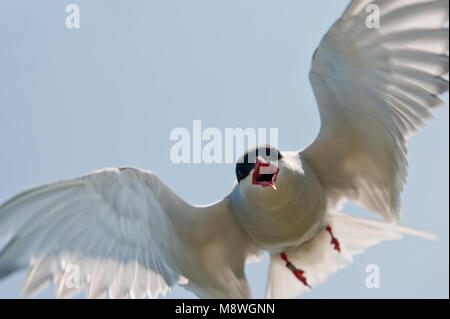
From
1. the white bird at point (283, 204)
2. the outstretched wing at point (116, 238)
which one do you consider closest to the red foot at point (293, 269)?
the white bird at point (283, 204)

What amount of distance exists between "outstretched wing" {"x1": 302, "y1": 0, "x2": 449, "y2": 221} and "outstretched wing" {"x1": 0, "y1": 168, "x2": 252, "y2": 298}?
109cm

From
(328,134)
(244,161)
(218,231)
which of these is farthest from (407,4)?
(218,231)

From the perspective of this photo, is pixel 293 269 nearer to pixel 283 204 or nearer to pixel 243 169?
pixel 283 204

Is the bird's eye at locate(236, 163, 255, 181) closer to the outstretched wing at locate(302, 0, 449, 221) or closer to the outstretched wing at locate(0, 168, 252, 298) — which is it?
the outstretched wing at locate(0, 168, 252, 298)

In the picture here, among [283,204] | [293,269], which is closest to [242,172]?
[283,204]

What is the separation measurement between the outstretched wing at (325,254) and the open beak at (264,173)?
34.2 inches

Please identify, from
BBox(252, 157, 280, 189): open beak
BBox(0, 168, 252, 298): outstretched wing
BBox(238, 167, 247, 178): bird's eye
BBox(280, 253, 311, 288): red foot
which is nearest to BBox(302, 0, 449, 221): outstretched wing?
BBox(252, 157, 280, 189): open beak

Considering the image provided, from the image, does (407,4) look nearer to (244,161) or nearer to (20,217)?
(244,161)

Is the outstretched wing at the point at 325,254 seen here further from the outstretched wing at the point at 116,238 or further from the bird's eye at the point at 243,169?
the bird's eye at the point at 243,169

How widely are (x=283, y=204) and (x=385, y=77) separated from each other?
41.5 inches

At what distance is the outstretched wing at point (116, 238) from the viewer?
427 cm

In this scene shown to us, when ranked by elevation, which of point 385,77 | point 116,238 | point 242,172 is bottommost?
point 116,238

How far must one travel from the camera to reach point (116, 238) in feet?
15.2
